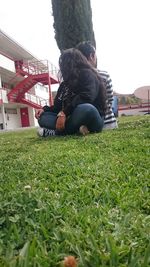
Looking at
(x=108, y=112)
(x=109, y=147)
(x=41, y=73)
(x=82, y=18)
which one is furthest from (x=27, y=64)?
(x=109, y=147)

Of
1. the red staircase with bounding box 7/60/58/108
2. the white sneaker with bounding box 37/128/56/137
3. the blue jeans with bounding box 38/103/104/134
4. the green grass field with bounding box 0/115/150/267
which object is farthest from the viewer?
the red staircase with bounding box 7/60/58/108

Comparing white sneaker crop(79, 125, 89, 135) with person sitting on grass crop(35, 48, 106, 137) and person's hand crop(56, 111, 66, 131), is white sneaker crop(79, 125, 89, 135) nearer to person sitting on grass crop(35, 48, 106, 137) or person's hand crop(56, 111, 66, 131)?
person sitting on grass crop(35, 48, 106, 137)

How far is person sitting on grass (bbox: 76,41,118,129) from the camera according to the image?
4.43m

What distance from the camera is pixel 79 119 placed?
4.05 meters

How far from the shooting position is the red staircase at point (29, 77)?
87.2 feet

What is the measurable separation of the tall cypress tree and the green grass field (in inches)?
294

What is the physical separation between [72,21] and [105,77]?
5.05 m

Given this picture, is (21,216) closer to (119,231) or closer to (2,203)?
(2,203)

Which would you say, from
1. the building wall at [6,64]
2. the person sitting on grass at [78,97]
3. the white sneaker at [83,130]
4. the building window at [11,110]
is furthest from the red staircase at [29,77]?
the white sneaker at [83,130]

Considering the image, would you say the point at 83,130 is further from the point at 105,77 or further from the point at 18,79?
the point at 18,79

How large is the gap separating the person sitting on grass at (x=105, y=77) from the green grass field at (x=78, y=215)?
108 inches

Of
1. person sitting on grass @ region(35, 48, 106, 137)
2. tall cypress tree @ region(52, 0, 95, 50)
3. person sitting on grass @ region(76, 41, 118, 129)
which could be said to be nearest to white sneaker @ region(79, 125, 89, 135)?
person sitting on grass @ region(35, 48, 106, 137)

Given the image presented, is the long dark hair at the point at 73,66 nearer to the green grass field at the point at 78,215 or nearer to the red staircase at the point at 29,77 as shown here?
the green grass field at the point at 78,215

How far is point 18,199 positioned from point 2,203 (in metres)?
0.07
